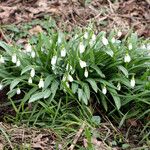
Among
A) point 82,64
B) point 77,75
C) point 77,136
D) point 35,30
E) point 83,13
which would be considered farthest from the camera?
point 83,13

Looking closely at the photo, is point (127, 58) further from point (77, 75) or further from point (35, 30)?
point (35, 30)

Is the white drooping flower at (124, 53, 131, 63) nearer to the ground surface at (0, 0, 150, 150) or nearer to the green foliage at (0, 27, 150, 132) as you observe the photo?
the green foliage at (0, 27, 150, 132)

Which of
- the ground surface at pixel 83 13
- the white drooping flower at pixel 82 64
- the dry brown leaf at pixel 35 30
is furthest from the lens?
the ground surface at pixel 83 13

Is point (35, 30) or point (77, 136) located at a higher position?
point (35, 30)

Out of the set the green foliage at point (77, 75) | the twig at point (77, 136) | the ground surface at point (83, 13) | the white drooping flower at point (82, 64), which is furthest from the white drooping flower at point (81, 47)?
the ground surface at point (83, 13)

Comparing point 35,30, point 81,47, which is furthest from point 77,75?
point 35,30

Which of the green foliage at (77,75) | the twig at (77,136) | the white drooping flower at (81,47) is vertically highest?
the white drooping flower at (81,47)

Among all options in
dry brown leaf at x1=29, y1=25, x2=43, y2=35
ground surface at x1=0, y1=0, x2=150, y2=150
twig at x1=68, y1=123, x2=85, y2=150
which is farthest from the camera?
ground surface at x1=0, y1=0, x2=150, y2=150

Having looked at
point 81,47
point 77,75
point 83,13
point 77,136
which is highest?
point 81,47

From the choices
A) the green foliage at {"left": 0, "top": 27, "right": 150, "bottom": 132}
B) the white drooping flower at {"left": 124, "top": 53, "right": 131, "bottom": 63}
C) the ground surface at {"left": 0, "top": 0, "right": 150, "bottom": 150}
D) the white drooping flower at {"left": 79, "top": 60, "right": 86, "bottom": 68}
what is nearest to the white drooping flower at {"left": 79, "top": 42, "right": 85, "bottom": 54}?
the green foliage at {"left": 0, "top": 27, "right": 150, "bottom": 132}

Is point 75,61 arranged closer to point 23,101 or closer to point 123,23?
point 23,101

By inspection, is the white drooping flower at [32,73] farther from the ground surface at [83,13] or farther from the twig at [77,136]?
the ground surface at [83,13]
